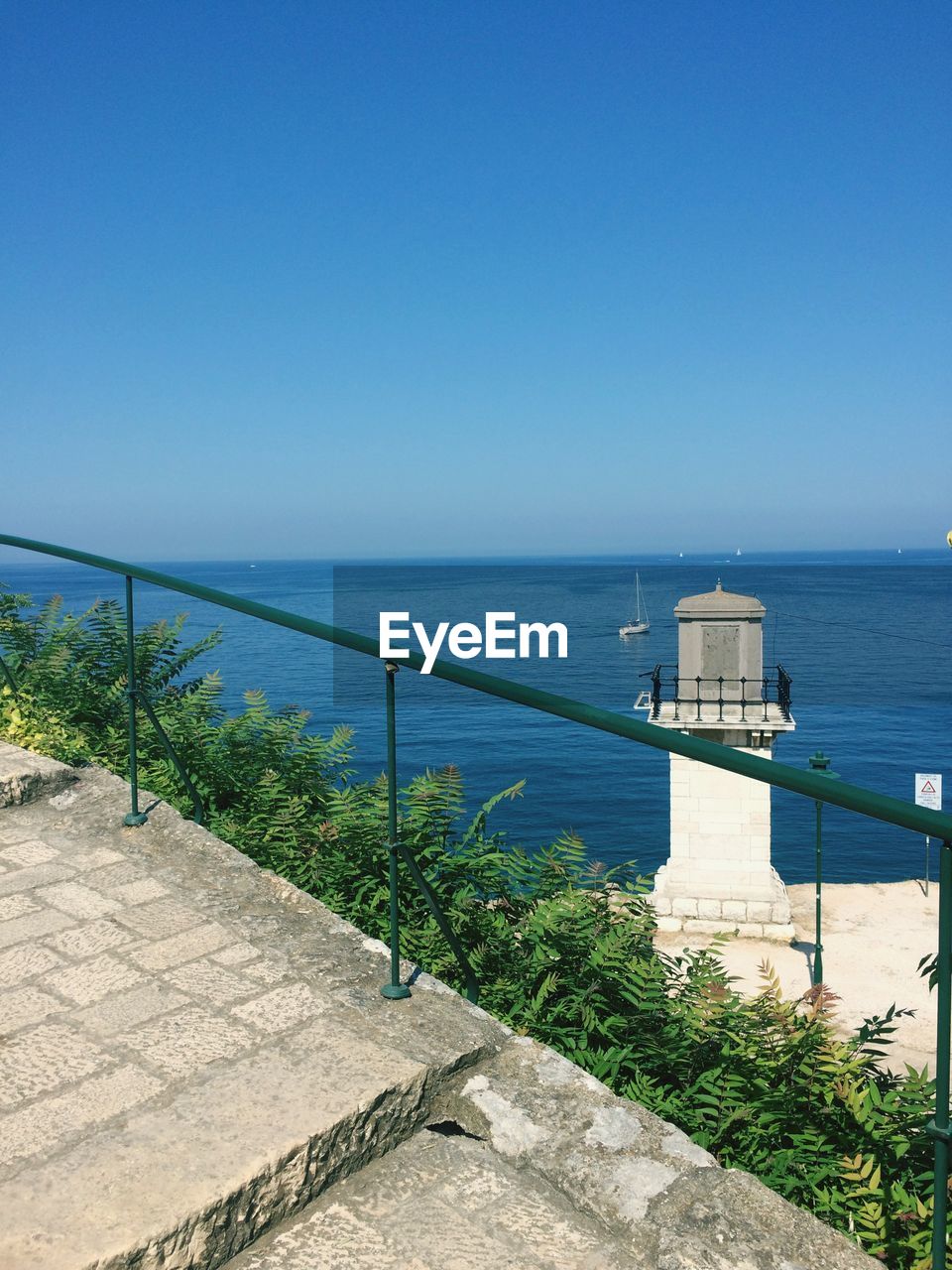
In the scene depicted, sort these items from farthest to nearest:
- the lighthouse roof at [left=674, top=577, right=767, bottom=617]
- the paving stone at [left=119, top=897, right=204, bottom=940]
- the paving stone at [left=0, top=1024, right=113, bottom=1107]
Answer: the lighthouse roof at [left=674, top=577, right=767, bottom=617] → the paving stone at [left=119, top=897, right=204, bottom=940] → the paving stone at [left=0, top=1024, right=113, bottom=1107]

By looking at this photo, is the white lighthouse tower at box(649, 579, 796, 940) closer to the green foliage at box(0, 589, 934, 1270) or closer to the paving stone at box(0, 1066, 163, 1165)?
the green foliage at box(0, 589, 934, 1270)

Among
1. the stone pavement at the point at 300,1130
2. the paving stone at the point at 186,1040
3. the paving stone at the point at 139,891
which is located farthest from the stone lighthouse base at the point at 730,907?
the paving stone at the point at 186,1040

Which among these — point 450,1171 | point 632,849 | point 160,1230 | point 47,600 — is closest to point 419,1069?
point 450,1171

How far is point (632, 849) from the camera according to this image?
2547 cm

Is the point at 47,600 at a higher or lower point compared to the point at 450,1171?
higher

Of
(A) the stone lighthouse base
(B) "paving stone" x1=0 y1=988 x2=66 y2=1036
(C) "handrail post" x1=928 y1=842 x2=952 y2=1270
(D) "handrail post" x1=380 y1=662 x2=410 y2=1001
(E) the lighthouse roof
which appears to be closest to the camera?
(C) "handrail post" x1=928 y1=842 x2=952 y2=1270

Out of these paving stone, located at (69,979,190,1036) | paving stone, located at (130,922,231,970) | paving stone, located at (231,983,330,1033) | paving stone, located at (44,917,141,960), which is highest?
paving stone, located at (44,917,141,960)

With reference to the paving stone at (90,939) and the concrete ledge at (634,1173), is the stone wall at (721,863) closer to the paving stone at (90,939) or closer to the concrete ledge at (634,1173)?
the paving stone at (90,939)

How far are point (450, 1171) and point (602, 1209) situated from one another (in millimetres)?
350

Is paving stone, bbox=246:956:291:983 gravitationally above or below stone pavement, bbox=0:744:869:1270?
above

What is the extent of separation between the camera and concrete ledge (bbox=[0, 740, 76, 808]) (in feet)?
13.1

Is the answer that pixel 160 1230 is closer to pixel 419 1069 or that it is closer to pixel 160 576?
pixel 419 1069

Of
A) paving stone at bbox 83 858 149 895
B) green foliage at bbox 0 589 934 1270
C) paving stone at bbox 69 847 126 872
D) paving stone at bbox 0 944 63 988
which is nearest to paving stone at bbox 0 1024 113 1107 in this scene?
paving stone at bbox 0 944 63 988

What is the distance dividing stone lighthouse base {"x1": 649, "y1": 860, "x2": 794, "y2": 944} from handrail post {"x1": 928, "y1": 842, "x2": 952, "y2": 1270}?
54.3ft
